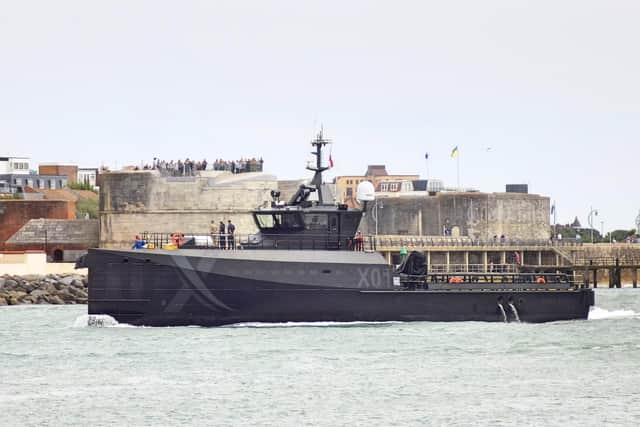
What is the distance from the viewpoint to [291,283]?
42.0 metres

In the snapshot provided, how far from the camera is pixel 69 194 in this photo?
4390 inches

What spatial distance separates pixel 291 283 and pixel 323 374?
9.33m

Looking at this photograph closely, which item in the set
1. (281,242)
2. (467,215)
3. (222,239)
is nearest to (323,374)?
(281,242)

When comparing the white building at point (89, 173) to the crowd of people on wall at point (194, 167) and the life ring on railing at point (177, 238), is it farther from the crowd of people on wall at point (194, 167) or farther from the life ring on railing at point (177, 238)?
the life ring on railing at point (177, 238)

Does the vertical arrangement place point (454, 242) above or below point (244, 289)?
above

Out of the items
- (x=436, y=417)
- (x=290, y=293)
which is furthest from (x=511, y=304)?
(x=436, y=417)

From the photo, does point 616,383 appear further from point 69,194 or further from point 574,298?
point 69,194

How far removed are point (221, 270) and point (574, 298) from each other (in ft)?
37.9

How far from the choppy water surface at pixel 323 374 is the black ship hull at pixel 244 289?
0.53m

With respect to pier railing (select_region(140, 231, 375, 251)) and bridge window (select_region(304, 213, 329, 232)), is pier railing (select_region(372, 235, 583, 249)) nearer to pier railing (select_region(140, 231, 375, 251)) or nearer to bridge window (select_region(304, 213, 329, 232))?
pier railing (select_region(140, 231, 375, 251))

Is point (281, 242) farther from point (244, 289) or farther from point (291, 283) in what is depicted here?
point (244, 289)

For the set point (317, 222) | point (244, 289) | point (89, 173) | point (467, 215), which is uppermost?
point (89, 173)

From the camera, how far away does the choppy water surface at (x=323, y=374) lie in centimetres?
2784

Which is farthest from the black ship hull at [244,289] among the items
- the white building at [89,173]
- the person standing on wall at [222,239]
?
the white building at [89,173]
